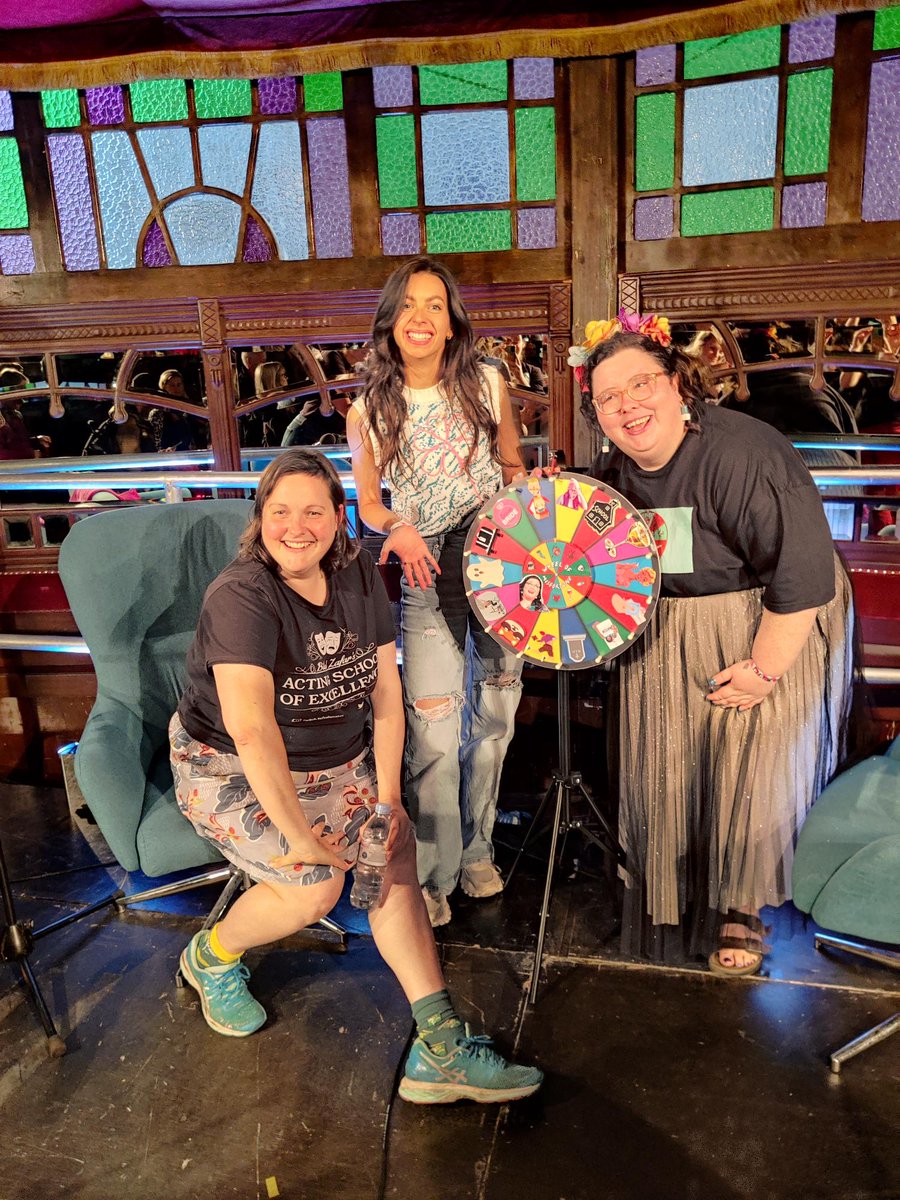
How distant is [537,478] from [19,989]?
1.80m

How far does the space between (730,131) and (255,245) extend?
1767mm

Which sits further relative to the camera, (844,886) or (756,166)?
(756,166)

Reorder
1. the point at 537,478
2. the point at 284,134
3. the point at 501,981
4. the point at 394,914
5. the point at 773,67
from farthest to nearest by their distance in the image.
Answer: the point at 284,134 < the point at 773,67 < the point at 501,981 < the point at 537,478 < the point at 394,914

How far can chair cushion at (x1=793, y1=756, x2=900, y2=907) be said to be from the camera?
6.98 ft

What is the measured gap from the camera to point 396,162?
11.4ft

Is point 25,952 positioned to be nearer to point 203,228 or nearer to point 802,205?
point 203,228

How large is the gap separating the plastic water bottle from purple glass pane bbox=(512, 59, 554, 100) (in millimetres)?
2662

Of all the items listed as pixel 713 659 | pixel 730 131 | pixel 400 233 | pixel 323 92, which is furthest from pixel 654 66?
pixel 713 659

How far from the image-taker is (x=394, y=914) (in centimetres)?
199

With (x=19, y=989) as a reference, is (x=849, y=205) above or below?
above

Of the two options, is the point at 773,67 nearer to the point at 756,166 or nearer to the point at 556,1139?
the point at 756,166

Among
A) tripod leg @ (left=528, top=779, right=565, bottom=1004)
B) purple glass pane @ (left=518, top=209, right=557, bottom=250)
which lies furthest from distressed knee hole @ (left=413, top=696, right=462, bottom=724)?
purple glass pane @ (left=518, top=209, right=557, bottom=250)

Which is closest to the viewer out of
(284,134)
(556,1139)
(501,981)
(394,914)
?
(556,1139)

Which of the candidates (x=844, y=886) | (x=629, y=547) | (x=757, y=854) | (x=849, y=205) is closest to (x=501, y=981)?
(x=757, y=854)
